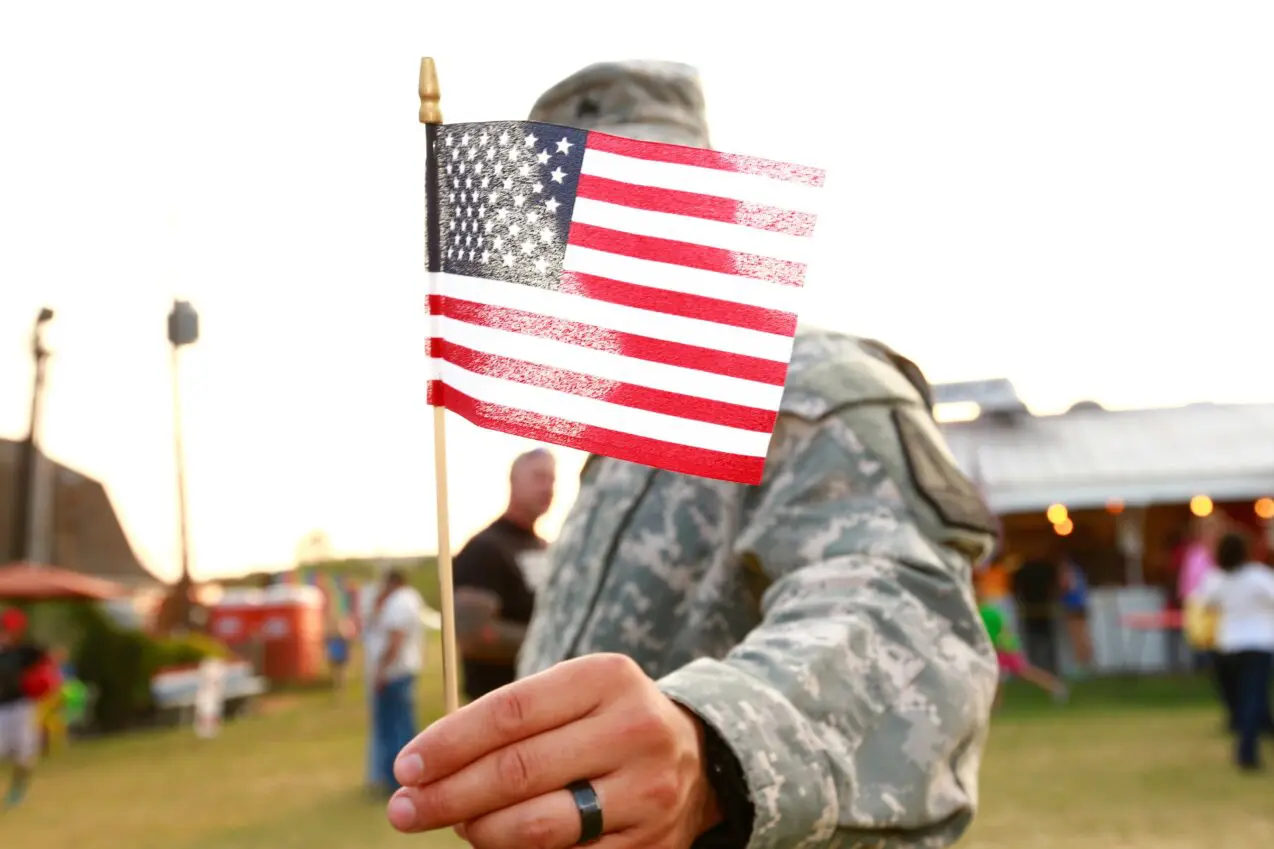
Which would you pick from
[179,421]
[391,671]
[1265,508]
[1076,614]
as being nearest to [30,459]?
[179,421]

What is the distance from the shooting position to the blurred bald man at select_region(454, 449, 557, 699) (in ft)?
15.6

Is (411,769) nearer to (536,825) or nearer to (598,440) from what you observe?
(536,825)

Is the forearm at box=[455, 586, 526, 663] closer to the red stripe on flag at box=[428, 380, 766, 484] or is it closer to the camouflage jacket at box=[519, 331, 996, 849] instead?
the camouflage jacket at box=[519, 331, 996, 849]

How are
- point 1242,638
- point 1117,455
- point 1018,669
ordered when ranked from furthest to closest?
point 1117,455, point 1018,669, point 1242,638

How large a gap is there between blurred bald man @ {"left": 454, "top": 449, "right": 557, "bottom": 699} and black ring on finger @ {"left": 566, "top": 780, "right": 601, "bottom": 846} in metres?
3.68

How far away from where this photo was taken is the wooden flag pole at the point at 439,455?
3.59 feet

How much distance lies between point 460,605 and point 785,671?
3.73 m

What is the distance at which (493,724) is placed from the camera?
3.12 feet

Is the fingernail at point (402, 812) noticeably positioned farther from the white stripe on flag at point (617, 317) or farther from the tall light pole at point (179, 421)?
the tall light pole at point (179, 421)

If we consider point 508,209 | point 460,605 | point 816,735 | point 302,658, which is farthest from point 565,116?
point 302,658

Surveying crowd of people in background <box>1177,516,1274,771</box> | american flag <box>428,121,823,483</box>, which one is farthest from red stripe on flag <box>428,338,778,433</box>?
crowd of people in background <box>1177,516,1274,771</box>

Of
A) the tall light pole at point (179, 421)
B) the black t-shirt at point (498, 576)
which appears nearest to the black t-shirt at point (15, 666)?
the black t-shirt at point (498, 576)

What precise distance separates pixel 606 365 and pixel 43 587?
18.0m

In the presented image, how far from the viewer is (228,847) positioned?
7234mm
